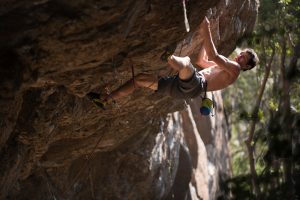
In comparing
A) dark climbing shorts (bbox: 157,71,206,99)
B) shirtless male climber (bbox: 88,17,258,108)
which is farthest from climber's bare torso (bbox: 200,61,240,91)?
dark climbing shorts (bbox: 157,71,206,99)

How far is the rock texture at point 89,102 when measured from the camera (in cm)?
602

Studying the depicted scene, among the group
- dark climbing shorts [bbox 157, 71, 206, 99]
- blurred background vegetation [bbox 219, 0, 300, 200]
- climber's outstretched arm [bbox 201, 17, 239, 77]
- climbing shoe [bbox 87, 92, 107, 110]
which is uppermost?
climber's outstretched arm [bbox 201, 17, 239, 77]

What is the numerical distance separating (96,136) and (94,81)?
3049 millimetres

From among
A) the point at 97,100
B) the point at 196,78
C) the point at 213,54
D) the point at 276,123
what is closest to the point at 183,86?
the point at 196,78

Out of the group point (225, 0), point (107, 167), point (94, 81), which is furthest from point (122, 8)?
point (107, 167)

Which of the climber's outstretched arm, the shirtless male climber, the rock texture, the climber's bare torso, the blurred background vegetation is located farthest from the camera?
the blurred background vegetation

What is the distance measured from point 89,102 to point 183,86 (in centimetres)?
223

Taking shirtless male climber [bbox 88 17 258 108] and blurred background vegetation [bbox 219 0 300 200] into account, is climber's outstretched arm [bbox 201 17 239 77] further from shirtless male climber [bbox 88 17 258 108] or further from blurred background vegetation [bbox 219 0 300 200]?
blurred background vegetation [bbox 219 0 300 200]

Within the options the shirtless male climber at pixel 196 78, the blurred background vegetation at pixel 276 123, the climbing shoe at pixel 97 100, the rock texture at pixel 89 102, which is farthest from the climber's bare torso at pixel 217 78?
the blurred background vegetation at pixel 276 123

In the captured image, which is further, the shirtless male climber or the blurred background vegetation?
the blurred background vegetation

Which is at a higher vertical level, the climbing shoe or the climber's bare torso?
the climber's bare torso

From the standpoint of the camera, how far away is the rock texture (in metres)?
6.02

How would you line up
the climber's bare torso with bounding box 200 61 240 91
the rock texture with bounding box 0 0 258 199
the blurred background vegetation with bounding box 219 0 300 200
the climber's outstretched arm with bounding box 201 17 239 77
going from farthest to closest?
the blurred background vegetation with bounding box 219 0 300 200 < the climber's bare torso with bounding box 200 61 240 91 < the climber's outstretched arm with bounding box 201 17 239 77 < the rock texture with bounding box 0 0 258 199

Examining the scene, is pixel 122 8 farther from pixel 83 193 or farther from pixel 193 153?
pixel 193 153
